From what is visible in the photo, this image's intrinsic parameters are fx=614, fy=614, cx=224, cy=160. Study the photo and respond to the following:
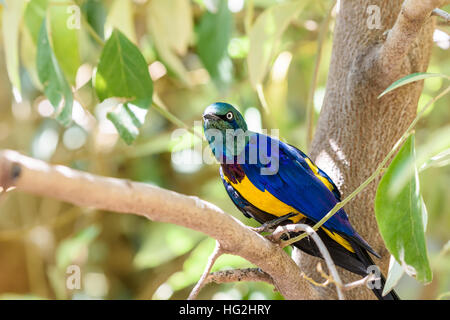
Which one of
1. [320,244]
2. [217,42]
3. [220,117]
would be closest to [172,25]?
[217,42]

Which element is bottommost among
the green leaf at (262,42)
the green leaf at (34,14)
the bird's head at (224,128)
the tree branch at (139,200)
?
the tree branch at (139,200)

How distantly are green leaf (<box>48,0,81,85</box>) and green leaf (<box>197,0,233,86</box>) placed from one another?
0.64m

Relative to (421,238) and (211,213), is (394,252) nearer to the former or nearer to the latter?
(421,238)

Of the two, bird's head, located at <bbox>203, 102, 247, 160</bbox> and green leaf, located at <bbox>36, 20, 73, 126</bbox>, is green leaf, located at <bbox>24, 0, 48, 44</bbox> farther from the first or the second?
bird's head, located at <bbox>203, 102, 247, 160</bbox>

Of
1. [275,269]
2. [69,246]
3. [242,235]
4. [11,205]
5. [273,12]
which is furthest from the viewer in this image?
[11,205]

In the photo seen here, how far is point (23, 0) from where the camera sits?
2.09 m

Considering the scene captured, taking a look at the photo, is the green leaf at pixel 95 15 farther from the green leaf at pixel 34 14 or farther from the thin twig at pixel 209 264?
the thin twig at pixel 209 264

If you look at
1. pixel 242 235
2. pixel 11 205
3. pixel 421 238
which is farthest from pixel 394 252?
pixel 11 205

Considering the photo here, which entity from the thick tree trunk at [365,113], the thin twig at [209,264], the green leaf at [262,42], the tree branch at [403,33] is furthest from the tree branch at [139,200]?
the green leaf at [262,42]

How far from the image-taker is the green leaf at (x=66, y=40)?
1.99 metres

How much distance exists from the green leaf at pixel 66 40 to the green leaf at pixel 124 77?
28 cm

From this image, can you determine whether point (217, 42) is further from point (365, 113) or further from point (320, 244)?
point (320, 244)

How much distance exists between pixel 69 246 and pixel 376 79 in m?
1.58

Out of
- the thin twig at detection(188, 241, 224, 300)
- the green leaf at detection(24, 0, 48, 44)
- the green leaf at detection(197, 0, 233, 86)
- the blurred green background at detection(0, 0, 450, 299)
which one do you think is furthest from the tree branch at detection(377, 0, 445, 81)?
the green leaf at detection(24, 0, 48, 44)
